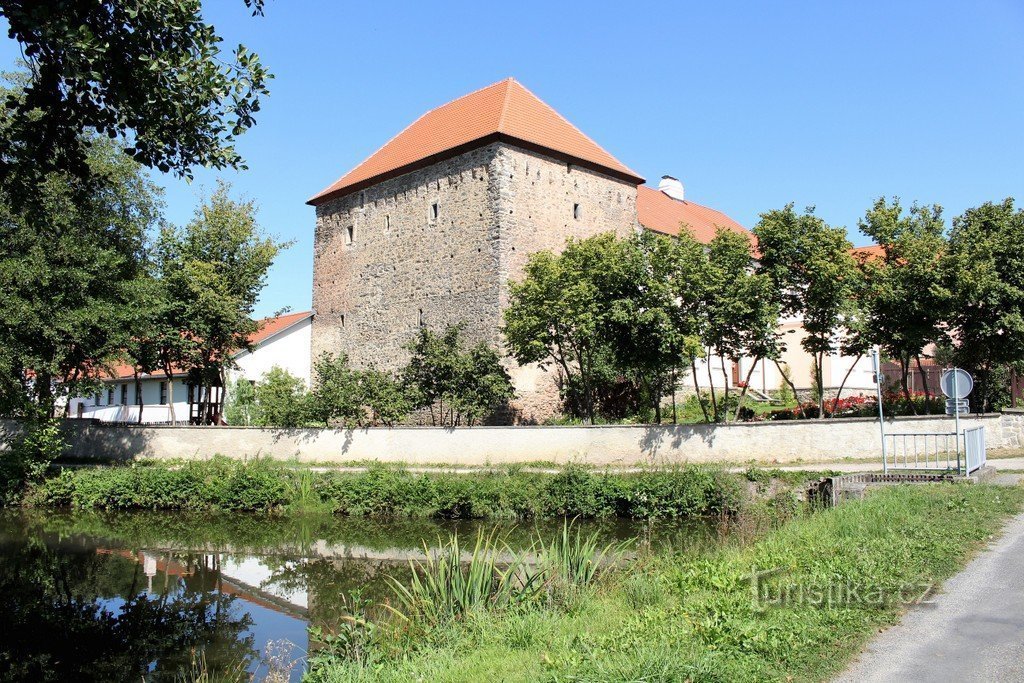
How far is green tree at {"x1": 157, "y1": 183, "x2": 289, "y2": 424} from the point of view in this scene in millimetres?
27562

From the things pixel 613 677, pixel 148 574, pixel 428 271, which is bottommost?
pixel 148 574

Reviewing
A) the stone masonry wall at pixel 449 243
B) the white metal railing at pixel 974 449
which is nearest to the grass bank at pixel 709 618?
the white metal railing at pixel 974 449

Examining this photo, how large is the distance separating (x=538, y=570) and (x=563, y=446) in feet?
43.6

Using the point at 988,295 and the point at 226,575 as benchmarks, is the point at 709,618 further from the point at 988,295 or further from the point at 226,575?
the point at 988,295

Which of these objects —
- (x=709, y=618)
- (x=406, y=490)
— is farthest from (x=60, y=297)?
(x=709, y=618)

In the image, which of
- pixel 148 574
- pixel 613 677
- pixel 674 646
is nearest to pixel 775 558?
pixel 674 646

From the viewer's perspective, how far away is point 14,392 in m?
24.9

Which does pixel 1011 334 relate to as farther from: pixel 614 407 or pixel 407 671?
pixel 407 671

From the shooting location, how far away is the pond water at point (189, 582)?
9797 mm

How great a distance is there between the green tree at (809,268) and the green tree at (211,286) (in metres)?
17.6

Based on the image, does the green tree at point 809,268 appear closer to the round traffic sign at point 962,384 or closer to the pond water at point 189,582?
the round traffic sign at point 962,384

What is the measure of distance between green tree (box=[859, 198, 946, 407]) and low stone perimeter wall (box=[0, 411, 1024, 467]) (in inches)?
136

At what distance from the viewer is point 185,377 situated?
114 ft

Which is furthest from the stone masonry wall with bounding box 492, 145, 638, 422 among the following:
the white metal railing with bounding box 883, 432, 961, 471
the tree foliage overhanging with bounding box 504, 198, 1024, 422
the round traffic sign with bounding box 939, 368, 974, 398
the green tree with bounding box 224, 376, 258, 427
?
the round traffic sign with bounding box 939, 368, 974, 398
